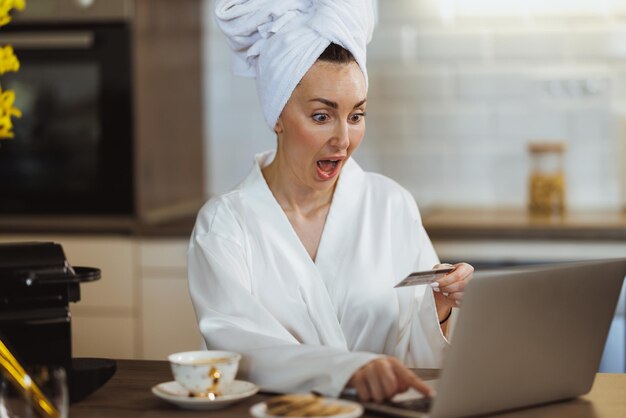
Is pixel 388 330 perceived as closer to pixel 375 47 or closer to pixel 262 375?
pixel 262 375

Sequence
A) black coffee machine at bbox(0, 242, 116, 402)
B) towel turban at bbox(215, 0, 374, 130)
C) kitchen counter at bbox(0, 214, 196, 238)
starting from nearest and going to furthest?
black coffee machine at bbox(0, 242, 116, 402) < towel turban at bbox(215, 0, 374, 130) < kitchen counter at bbox(0, 214, 196, 238)

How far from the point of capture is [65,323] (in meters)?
1.69

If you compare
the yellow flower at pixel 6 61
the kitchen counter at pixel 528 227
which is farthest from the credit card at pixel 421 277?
the kitchen counter at pixel 528 227

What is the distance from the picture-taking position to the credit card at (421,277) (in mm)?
1608

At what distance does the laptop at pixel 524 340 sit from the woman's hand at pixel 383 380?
19mm

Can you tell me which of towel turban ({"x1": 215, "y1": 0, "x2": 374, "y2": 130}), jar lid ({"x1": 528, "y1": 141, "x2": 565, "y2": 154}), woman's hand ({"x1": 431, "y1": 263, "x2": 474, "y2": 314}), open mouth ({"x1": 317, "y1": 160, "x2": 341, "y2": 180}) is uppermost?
towel turban ({"x1": 215, "y1": 0, "x2": 374, "y2": 130})

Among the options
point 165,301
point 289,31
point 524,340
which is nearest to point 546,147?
point 165,301

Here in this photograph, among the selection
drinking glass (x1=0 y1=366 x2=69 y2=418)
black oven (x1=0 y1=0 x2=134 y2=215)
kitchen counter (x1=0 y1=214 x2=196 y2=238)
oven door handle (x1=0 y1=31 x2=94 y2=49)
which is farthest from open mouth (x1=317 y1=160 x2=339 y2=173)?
oven door handle (x1=0 y1=31 x2=94 y2=49)

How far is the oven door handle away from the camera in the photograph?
361 cm

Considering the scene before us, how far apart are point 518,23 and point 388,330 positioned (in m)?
2.06

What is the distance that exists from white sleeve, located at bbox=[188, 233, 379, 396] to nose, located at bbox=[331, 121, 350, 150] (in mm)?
274

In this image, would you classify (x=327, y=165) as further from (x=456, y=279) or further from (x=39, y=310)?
(x=39, y=310)

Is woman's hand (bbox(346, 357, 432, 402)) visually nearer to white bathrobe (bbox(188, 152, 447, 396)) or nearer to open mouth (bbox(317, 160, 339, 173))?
white bathrobe (bbox(188, 152, 447, 396))

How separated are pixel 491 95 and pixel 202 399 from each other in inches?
101
